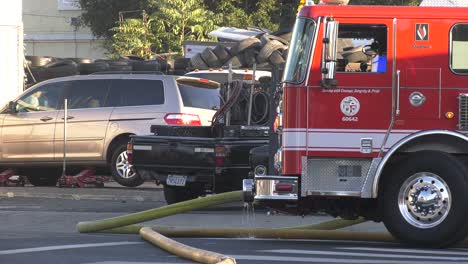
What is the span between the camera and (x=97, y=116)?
15.7 m

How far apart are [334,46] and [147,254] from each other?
8.97ft

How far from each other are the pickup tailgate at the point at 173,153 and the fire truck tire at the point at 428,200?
13.1 ft

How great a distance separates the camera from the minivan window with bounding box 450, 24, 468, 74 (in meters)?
9.12

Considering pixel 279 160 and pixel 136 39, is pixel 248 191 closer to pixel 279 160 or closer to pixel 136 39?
pixel 279 160

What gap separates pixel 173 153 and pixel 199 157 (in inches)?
15.9

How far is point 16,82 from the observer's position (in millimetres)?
19516

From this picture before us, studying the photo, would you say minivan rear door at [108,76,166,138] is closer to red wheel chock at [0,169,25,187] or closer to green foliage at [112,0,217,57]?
red wheel chock at [0,169,25,187]

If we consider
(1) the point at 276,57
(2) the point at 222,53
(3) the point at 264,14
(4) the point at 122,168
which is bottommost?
(4) the point at 122,168

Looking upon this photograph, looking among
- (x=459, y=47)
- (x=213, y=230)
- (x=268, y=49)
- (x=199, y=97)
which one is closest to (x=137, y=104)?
(x=199, y=97)

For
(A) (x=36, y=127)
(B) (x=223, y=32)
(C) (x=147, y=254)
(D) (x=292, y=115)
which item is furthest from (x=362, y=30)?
(B) (x=223, y=32)

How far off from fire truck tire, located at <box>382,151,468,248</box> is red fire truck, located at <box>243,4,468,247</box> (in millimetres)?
14

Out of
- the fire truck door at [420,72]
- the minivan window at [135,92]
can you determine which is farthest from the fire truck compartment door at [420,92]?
the minivan window at [135,92]

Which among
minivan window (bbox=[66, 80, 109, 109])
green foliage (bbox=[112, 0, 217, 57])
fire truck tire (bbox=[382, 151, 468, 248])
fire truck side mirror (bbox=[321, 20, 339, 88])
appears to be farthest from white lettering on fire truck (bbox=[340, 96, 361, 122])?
green foliage (bbox=[112, 0, 217, 57])

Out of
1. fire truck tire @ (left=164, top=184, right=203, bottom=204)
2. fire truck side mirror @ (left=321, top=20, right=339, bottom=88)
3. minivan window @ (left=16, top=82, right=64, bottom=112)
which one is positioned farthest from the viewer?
minivan window @ (left=16, top=82, right=64, bottom=112)
